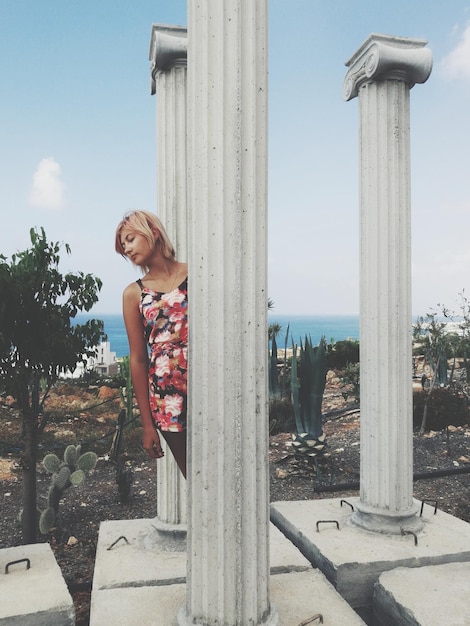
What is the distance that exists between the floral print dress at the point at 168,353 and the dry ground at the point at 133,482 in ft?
6.04

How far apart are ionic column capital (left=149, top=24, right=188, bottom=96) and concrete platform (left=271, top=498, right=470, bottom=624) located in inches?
120

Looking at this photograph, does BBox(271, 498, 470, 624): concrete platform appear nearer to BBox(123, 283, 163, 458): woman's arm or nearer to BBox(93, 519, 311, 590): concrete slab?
BBox(93, 519, 311, 590): concrete slab

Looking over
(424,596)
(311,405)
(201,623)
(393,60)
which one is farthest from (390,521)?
(311,405)

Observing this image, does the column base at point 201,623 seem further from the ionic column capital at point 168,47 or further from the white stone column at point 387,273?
the ionic column capital at point 168,47

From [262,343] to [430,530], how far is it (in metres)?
2.29

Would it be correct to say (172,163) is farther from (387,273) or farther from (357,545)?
(357,545)

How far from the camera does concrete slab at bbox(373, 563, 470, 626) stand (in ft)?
8.78

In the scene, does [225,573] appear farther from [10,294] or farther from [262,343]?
[10,294]

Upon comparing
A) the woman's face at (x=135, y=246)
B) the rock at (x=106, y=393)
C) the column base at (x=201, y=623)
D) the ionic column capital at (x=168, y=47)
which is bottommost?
the rock at (x=106, y=393)

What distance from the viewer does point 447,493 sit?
597 cm

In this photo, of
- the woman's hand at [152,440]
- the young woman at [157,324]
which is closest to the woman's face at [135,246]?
the young woman at [157,324]

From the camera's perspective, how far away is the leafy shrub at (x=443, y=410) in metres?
8.86

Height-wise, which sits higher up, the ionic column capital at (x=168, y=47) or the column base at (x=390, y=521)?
the ionic column capital at (x=168, y=47)

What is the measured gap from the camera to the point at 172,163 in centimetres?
341
